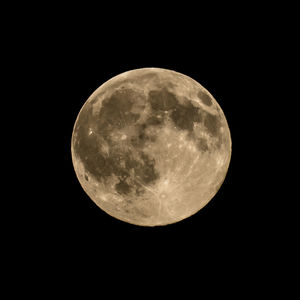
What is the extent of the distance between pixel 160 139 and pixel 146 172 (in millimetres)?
416

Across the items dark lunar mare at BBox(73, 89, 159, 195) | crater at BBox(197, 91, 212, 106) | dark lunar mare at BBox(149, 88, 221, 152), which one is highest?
crater at BBox(197, 91, 212, 106)

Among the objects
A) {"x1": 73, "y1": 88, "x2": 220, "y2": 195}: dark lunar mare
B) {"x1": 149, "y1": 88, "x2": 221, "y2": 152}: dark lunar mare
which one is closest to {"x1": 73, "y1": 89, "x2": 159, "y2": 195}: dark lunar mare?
{"x1": 73, "y1": 88, "x2": 220, "y2": 195}: dark lunar mare

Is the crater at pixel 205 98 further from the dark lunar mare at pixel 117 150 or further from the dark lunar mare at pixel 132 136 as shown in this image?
the dark lunar mare at pixel 117 150

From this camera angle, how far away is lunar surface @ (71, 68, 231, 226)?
390cm

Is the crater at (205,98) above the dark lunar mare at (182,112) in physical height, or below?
above

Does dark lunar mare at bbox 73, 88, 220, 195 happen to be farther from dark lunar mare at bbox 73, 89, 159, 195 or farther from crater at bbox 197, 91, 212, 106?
crater at bbox 197, 91, 212, 106

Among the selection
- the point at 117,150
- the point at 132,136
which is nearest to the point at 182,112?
the point at 132,136

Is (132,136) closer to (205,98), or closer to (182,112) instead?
(182,112)

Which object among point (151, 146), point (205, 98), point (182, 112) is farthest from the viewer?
point (205, 98)

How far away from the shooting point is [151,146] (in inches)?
152

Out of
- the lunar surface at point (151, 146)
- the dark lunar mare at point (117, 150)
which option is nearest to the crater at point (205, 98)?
the lunar surface at point (151, 146)

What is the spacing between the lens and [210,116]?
426 centimetres

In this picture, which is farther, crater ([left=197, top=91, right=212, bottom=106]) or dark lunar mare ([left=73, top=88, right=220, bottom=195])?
crater ([left=197, top=91, right=212, bottom=106])

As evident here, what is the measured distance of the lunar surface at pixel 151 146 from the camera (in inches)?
154
